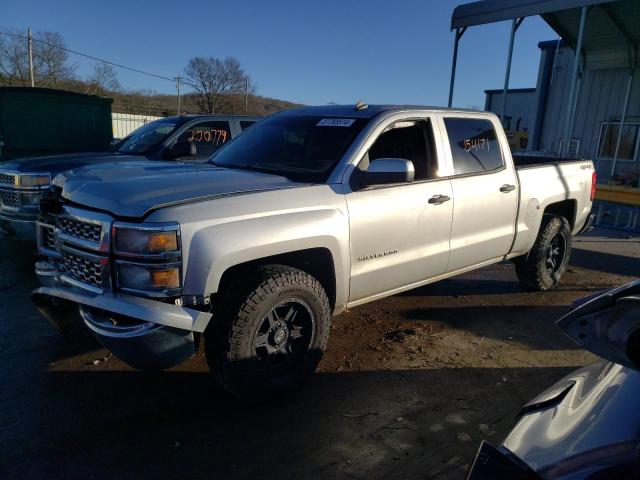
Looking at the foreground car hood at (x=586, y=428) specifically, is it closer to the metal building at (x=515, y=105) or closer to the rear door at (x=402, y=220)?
the rear door at (x=402, y=220)

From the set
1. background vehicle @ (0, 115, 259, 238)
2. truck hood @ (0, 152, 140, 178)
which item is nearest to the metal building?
background vehicle @ (0, 115, 259, 238)

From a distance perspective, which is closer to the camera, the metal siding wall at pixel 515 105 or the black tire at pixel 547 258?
the black tire at pixel 547 258

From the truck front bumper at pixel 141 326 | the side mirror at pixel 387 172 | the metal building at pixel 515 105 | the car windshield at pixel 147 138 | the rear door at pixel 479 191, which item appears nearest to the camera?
the truck front bumper at pixel 141 326

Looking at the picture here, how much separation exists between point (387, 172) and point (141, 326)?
6.19 feet

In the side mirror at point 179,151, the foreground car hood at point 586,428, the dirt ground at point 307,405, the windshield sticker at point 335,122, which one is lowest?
the dirt ground at point 307,405

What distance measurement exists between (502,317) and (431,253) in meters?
1.44

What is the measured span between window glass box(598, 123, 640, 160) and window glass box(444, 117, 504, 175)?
12.7 metres

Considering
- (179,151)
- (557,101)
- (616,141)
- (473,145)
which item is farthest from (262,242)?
(557,101)

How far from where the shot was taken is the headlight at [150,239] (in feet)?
8.54

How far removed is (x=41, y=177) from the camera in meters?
5.75

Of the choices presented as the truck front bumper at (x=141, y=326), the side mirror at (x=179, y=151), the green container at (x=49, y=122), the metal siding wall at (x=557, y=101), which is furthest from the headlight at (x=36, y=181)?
the metal siding wall at (x=557, y=101)

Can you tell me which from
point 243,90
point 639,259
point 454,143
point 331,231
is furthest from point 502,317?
point 243,90

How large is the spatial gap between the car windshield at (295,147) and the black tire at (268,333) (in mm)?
883

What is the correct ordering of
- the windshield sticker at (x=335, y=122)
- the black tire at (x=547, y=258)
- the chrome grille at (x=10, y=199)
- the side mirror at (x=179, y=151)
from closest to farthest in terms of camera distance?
1. the windshield sticker at (x=335, y=122)
2. the black tire at (x=547, y=258)
3. the chrome grille at (x=10, y=199)
4. the side mirror at (x=179, y=151)
